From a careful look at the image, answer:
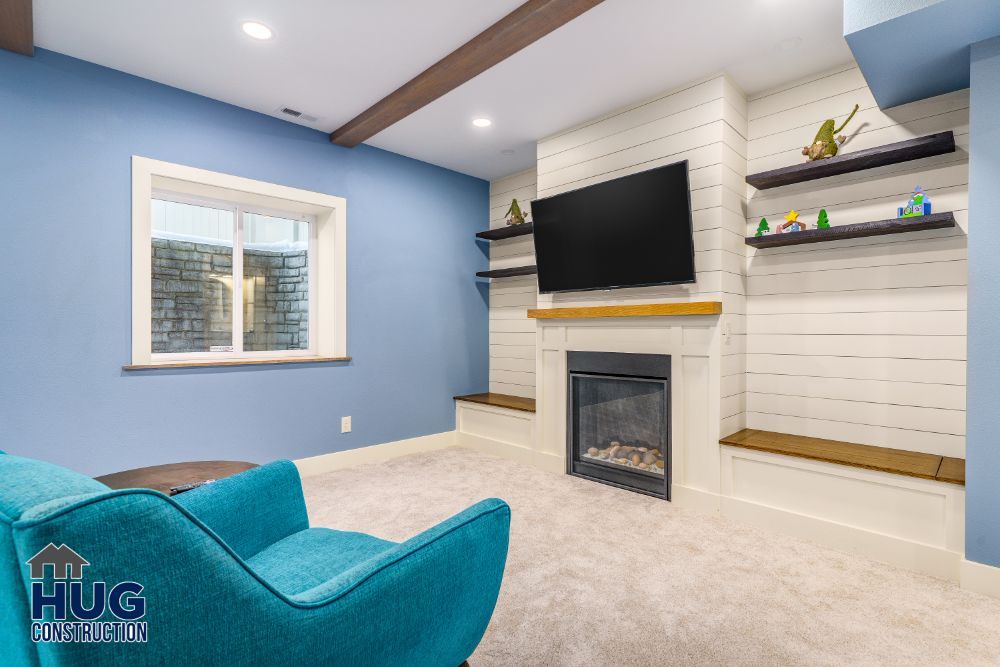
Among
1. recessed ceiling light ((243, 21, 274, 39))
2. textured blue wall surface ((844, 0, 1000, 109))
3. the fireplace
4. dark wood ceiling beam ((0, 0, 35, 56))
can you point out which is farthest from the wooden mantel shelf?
dark wood ceiling beam ((0, 0, 35, 56))

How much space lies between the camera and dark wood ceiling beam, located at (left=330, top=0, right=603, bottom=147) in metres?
2.28

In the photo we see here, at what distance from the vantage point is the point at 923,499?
2.26 metres

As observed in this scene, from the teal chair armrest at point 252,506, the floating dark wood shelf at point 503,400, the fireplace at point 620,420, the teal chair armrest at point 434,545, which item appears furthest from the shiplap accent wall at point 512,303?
the teal chair armrest at point 434,545

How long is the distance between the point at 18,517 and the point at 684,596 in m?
2.07

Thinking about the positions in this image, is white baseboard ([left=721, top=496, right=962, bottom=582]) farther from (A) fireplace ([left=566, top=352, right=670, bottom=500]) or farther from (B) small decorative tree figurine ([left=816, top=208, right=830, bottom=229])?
(B) small decorative tree figurine ([left=816, top=208, right=830, bottom=229])

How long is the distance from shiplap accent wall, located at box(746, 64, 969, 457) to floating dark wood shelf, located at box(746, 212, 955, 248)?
0.12 meters

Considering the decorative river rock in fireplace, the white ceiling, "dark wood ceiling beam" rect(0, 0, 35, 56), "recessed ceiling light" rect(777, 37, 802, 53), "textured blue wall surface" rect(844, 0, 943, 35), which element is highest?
the white ceiling

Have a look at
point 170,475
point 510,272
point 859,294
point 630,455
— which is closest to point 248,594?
point 170,475

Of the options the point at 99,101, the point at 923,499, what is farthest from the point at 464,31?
the point at 923,499

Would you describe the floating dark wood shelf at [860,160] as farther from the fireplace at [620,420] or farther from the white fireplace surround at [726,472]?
the fireplace at [620,420]

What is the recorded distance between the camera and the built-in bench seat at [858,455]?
2.28m

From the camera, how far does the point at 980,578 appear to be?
2.05 metres

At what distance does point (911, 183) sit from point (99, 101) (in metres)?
4.33

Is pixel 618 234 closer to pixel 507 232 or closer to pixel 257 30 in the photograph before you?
pixel 507 232
